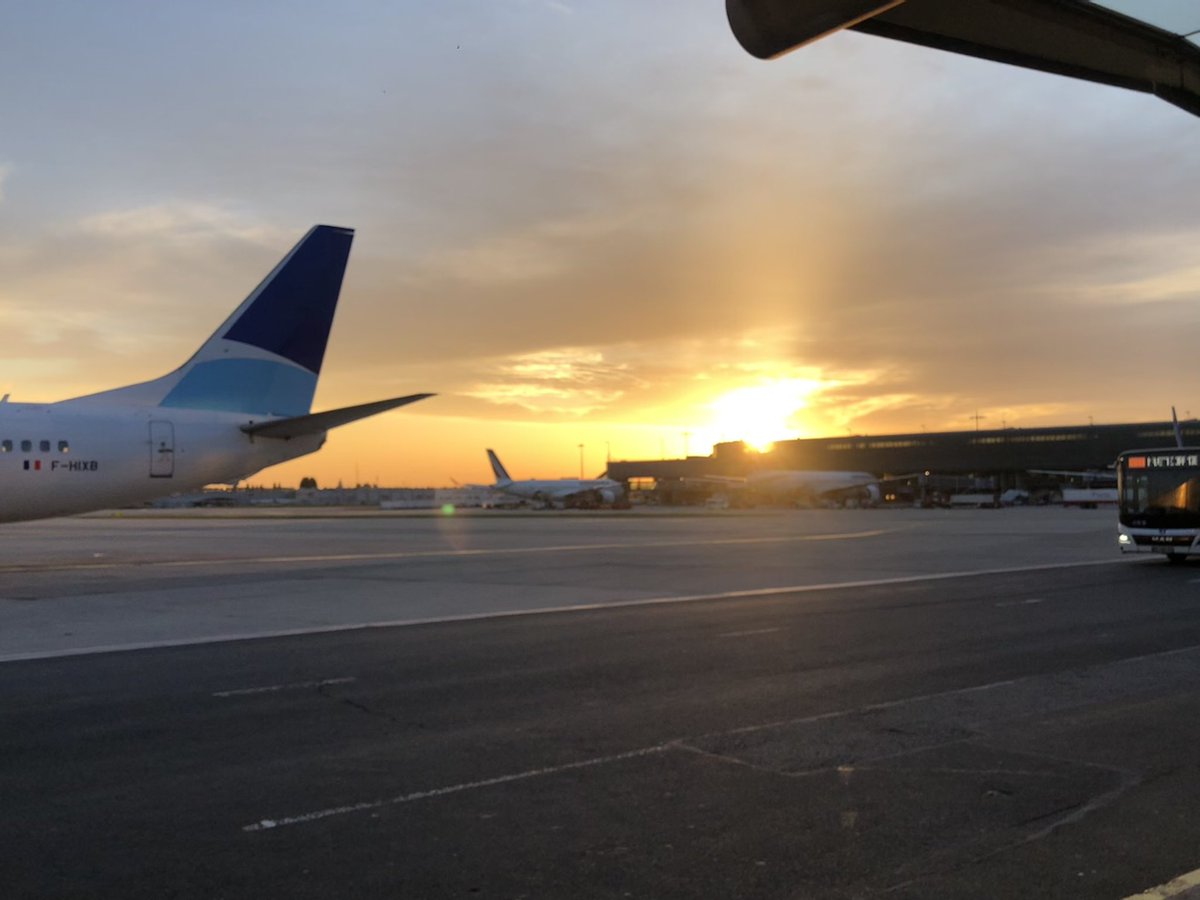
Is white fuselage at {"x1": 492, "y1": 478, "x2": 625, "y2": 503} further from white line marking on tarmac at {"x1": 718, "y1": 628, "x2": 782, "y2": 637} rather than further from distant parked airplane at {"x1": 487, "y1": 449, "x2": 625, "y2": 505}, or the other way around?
white line marking on tarmac at {"x1": 718, "y1": 628, "x2": 782, "y2": 637}

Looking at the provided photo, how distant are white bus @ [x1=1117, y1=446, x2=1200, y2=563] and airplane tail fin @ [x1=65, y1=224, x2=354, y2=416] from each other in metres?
21.8

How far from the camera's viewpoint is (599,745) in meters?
8.24

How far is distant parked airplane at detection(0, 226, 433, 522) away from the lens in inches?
992

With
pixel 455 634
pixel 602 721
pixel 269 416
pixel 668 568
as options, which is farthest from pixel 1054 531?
pixel 602 721

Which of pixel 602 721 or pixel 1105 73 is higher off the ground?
pixel 1105 73

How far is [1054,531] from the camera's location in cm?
4631

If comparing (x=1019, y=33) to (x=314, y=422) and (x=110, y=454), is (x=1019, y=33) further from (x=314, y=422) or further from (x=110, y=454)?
(x=110, y=454)

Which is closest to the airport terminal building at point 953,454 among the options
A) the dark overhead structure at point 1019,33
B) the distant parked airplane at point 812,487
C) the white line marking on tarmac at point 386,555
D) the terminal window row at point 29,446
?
the distant parked airplane at point 812,487

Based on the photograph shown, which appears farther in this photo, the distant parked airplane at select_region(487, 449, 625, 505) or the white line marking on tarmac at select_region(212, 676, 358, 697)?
the distant parked airplane at select_region(487, 449, 625, 505)

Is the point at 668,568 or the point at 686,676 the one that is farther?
the point at 668,568

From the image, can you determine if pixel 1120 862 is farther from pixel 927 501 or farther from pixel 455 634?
pixel 927 501

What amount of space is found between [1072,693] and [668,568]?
52.3 feet

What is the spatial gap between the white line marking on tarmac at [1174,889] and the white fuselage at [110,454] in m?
25.2

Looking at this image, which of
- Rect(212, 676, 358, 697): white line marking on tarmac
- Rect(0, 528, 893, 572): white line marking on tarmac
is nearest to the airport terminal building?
Rect(0, 528, 893, 572): white line marking on tarmac
